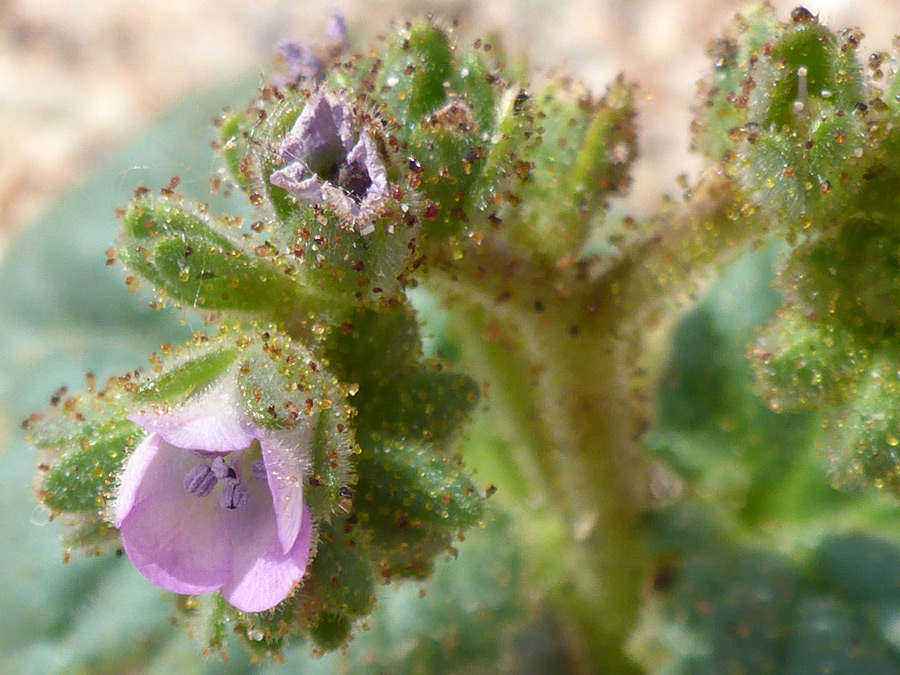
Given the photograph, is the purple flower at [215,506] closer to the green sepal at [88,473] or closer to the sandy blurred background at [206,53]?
the green sepal at [88,473]

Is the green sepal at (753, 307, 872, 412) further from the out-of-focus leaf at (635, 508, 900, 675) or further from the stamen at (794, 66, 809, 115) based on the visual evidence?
the out-of-focus leaf at (635, 508, 900, 675)

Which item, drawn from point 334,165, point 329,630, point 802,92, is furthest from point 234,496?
point 802,92

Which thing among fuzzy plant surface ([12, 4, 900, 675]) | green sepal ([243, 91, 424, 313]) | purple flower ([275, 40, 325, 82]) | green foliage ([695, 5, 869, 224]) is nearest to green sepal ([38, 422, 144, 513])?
Result: fuzzy plant surface ([12, 4, 900, 675])

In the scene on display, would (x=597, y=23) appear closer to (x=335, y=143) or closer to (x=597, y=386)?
(x=597, y=386)

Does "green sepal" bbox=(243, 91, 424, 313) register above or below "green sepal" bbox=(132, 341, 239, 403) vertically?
above

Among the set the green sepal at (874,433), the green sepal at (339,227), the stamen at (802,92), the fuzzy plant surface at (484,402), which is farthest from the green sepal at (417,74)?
the green sepal at (874,433)

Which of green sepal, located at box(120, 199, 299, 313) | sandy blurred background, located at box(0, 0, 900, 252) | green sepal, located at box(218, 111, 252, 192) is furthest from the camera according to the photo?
sandy blurred background, located at box(0, 0, 900, 252)

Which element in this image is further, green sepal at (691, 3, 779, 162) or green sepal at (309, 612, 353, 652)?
green sepal at (691, 3, 779, 162)
